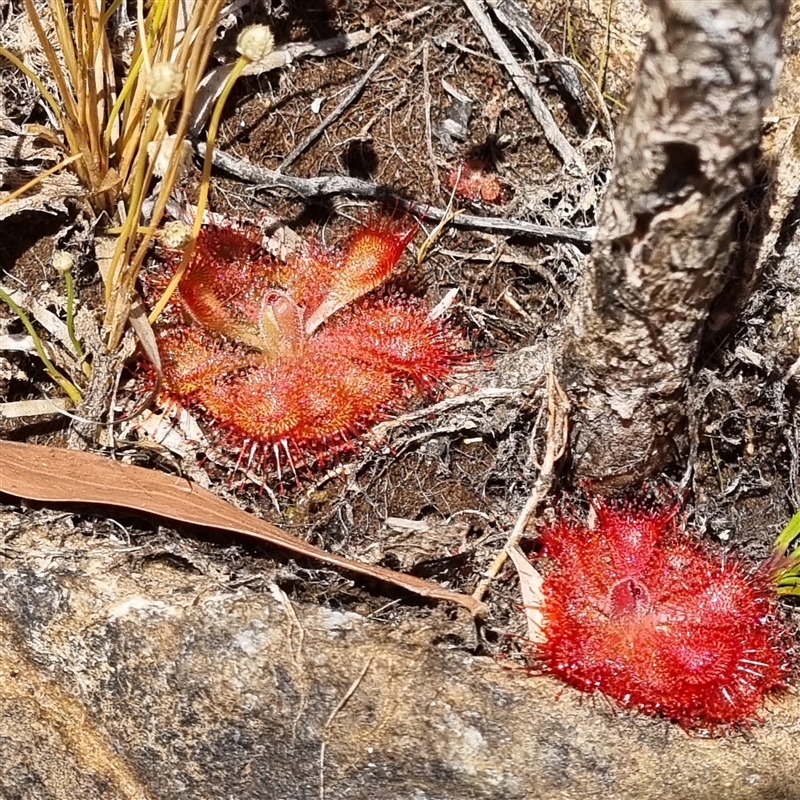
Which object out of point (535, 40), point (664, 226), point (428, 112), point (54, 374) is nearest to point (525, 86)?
point (535, 40)

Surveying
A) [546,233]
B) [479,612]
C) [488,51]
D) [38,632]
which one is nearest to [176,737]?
[38,632]

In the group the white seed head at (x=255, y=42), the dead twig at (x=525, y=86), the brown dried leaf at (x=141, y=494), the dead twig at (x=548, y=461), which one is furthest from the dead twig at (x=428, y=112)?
the brown dried leaf at (x=141, y=494)

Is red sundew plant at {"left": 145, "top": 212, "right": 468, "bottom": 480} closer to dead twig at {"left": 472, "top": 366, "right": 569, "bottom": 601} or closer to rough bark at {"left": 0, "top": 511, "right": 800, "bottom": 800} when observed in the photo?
dead twig at {"left": 472, "top": 366, "right": 569, "bottom": 601}

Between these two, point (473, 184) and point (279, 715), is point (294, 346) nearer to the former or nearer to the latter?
point (473, 184)

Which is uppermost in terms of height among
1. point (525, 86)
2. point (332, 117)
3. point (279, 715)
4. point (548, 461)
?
point (525, 86)

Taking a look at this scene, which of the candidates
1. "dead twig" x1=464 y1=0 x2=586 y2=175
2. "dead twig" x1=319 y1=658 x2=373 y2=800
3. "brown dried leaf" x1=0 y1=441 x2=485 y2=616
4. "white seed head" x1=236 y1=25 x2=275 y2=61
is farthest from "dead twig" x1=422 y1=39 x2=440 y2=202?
"dead twig" x1=319 y1=658 x2=373 y2=800

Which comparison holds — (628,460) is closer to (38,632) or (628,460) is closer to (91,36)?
(38,632)
